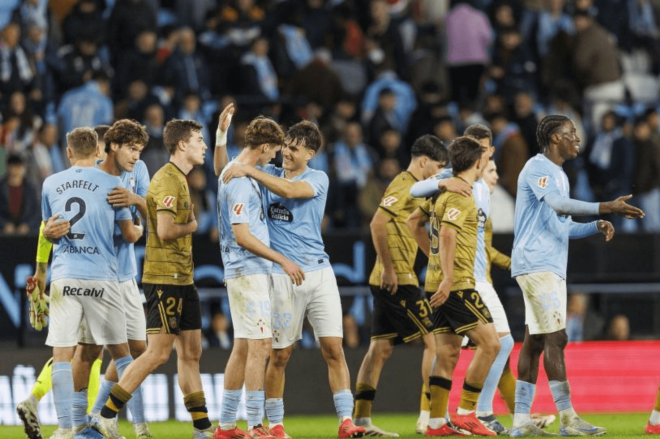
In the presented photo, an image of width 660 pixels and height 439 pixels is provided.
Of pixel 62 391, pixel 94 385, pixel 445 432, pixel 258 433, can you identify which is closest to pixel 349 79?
pixel 94 385

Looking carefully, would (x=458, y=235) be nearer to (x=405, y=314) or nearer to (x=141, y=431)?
(x=405, y=314)

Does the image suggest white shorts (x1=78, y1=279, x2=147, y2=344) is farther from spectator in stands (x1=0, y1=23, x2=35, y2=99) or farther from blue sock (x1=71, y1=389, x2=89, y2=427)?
spectator in stands (x1=0, y1=23, x2=35, y2=99)

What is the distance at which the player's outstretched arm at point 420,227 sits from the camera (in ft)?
38.9

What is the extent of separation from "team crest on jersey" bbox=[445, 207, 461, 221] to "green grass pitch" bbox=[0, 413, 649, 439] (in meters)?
1.94

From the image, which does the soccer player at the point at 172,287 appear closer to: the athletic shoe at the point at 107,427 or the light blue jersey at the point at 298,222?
the athletic shoe at the point at 107,427

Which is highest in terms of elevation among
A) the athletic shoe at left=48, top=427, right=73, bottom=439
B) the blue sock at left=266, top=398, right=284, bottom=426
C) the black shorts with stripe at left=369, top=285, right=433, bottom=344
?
the black shorts with stripe at left=369, top=285, right=433, bottom=344

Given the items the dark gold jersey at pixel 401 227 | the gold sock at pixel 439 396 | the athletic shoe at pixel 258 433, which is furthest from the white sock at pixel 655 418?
the athletic shoe at pixel 258 433

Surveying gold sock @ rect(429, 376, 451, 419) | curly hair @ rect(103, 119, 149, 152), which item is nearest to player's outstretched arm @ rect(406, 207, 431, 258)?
gold sock @ rect(429, 376, 451, 419)

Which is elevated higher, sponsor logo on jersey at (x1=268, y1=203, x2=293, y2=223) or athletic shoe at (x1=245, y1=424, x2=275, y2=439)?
sponsor logo on jersey at (x1=268, y1=203, x2=293, y2=223)

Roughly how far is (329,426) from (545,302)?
10.5 feet

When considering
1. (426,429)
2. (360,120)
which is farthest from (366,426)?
(360,120)

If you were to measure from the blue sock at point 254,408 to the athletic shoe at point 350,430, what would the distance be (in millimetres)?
924

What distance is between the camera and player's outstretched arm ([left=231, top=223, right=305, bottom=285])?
1031 centimetres

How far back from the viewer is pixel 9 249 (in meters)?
15.5
